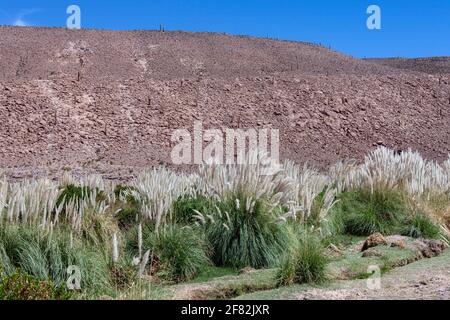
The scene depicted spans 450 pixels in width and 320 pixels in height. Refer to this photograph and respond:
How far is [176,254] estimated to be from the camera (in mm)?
7598

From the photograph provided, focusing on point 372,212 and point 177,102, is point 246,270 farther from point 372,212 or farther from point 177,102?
point 177,102

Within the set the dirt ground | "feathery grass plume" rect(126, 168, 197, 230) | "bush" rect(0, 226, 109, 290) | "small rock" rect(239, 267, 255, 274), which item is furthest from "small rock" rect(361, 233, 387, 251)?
"bush" rect(0, 226, 109, 290)

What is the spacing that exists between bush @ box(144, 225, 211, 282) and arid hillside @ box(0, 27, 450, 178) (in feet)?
43.4

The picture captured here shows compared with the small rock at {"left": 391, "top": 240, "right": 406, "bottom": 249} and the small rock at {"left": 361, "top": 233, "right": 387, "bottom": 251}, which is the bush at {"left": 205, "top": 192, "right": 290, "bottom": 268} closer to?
the small rock at {"left": 361, "top": 233, "right": 387, "bottom": 251}

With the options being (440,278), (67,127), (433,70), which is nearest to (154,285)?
(440,278)

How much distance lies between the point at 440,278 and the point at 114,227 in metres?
4.16

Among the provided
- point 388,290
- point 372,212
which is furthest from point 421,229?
point 388,290

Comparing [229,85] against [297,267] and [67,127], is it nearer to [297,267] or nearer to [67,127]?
[67,127]

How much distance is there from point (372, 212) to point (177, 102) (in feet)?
77.1

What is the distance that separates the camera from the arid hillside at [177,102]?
28766 mm

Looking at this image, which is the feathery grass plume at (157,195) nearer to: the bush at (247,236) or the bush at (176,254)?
the bush at (176,254)

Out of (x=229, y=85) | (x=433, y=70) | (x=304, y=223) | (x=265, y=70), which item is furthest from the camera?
(x=433, y=70)
